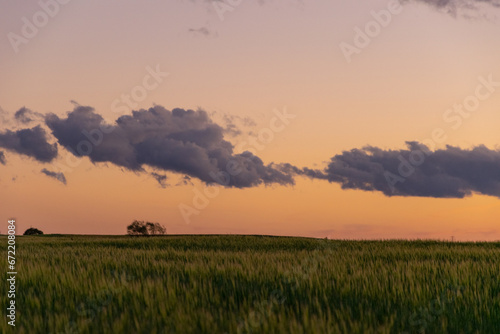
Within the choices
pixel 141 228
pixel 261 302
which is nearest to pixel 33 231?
pixel 141 228

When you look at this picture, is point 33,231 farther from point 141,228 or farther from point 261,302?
point 261,302

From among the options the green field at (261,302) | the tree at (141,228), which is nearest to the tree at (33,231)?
the tree at (141,228)

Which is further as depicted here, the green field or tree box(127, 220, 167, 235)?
tree box(127, 220, 167, 235)

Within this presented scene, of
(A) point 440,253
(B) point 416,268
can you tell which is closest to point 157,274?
(B) point 416,268

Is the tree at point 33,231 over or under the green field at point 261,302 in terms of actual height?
over

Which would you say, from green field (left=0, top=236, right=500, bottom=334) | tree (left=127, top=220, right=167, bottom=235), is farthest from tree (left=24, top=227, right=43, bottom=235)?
green field (left=0, top=236, right=500, bottom=334)

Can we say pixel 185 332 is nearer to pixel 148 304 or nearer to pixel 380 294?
pixel 148 304

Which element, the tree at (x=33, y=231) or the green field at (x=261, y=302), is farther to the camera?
the tree at (x=33, y=231)

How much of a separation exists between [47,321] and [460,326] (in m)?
5.61

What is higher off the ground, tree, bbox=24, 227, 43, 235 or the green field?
tree, bbox=24, 227, 43, 235

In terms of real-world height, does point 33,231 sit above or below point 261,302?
above

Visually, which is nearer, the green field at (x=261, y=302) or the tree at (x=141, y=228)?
the green field at (x=261, y=302)

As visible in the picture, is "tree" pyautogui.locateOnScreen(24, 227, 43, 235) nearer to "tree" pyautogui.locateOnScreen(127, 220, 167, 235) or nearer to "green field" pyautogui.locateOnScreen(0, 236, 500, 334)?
"tree" pyautogui.locateOnScreen(127, 220, 167, 235)

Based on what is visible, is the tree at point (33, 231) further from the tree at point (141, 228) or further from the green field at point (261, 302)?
the green field at point (261, 302)
